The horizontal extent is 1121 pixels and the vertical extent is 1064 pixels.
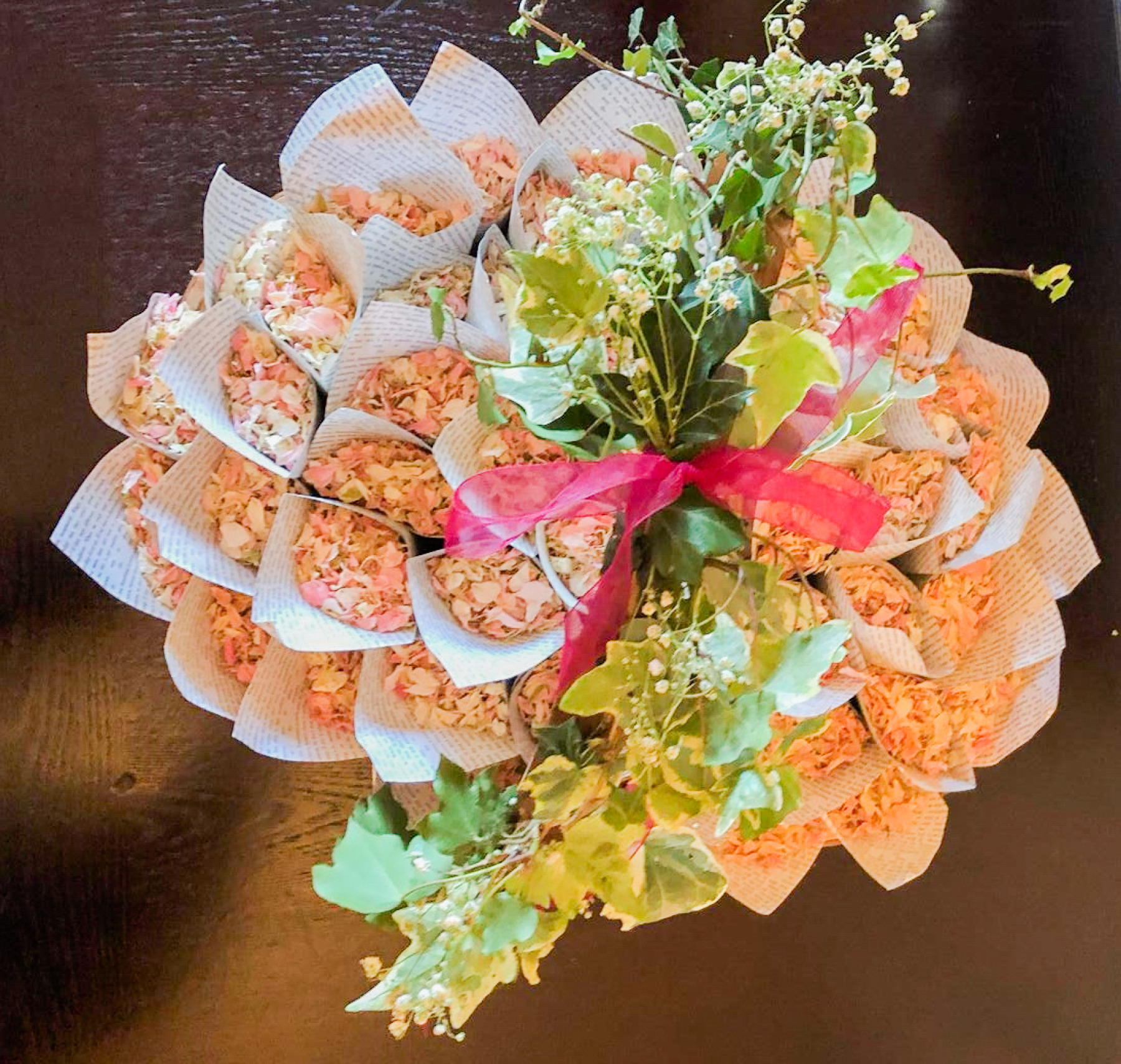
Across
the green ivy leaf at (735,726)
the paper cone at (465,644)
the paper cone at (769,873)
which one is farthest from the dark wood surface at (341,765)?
the green ivy leaf at (735,726)

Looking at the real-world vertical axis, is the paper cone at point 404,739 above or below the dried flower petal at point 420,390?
below

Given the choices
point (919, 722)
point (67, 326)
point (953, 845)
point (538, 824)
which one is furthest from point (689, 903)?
point (67, 326)

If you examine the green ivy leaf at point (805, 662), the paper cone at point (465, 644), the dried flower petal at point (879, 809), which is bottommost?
the dried flower petal at point (879, 809)

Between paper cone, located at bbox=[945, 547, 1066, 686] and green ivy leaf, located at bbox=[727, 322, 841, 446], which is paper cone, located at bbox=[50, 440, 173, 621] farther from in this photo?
paper cone, located at bbox=[945, 547, 1066, 686]

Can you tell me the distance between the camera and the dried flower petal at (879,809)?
0.92 m

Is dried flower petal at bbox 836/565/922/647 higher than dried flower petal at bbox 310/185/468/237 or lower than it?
lower

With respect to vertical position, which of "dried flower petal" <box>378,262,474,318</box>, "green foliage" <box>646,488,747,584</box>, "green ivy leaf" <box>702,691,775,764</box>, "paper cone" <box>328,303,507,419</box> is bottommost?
"green ivy leaf" <box>702,691,775,764</box>

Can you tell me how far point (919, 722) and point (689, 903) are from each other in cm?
36

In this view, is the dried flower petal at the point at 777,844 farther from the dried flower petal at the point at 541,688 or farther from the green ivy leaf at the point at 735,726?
the green ivy leaf at the point at 735,726

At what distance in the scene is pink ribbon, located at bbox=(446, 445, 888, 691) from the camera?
58 centimetres

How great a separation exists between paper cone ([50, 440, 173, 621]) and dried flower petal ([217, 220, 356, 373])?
16 centimetres

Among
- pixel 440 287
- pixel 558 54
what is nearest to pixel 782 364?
pixel 558 54

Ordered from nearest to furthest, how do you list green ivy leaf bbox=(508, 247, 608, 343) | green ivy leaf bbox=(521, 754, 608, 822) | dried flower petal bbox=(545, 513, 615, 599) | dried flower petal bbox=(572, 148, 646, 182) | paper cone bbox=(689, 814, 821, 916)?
1. green ivy leaf bbox=(508, 247, 608, 343)
2. green ivy leaf bbox=(521, 754, 608, 822)
3. dried flower petal bbox=(545, 513, 615, 599)
4. dried flower petal bbox=(572, 148, 646, 182)
5. paper cone bbox=(689, 814, 821, 916)

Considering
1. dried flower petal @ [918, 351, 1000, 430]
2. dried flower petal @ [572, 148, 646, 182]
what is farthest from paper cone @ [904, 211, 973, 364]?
dried flower petal @ [572, 148, 646, 182]
